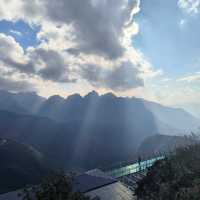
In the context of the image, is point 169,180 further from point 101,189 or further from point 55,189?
point 55,189

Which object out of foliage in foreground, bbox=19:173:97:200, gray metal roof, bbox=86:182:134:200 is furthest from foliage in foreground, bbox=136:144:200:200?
foliage in foreground, bbox=19:173:97:200

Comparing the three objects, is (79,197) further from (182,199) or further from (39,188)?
(182,199)

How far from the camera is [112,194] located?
8875 cm

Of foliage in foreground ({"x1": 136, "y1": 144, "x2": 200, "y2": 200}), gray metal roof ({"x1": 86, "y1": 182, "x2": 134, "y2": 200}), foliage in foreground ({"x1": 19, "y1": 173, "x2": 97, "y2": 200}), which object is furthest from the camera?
gray metal roof ({"x1": 86, "y1": 182, "x2": 134, "y2": 200})

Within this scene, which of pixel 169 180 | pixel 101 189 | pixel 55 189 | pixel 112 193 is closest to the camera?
pixel 55 189

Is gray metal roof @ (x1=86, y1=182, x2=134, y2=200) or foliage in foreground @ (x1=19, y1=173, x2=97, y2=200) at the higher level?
gray metal roof @ (x1=86, y1=182, x2=134, y2=200)

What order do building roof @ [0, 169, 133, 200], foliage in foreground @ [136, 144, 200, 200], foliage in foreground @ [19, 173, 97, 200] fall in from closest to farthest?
foliage in foreground @ [19, 173, 97, 200] < foliage in foreground @ [136, 144, 200, 200] < building roof @ [0, 169, 133, 200]

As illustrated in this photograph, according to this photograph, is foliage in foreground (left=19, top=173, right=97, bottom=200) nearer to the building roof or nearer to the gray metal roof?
the building roof

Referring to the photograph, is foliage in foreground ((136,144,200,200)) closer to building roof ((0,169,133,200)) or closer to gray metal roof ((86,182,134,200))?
gray metal roof ((86,182,134,200))

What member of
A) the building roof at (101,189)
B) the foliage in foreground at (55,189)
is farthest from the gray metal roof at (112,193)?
the foliage in foreground at (55,189)

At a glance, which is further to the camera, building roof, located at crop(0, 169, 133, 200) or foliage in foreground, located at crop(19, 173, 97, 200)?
building roof, located at crop(0, 169, 133, 200)

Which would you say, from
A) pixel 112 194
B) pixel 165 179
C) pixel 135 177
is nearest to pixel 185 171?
pixel 165 179

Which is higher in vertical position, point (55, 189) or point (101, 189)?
point (101, 189)

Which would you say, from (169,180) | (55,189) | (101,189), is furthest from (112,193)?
(55,189)
